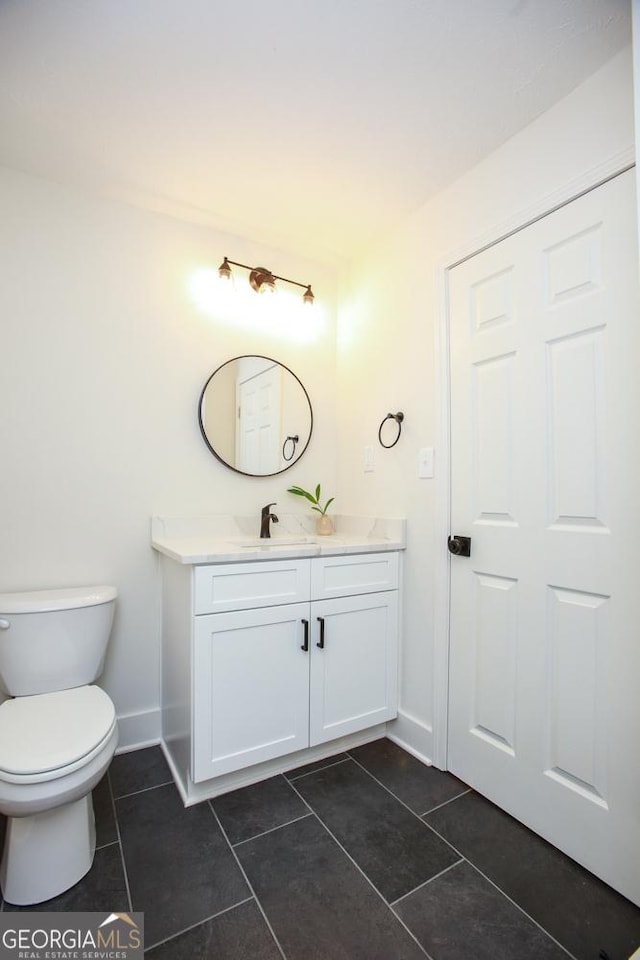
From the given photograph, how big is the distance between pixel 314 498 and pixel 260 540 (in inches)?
16.7

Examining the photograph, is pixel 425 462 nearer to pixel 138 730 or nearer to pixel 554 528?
pixel 554 528

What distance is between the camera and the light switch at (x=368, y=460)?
227 centimetres

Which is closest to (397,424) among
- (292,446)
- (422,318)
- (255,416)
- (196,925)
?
(422,318)

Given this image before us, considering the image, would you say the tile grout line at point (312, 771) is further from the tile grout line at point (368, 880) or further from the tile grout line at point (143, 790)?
the tile grout line at point (143, 790)

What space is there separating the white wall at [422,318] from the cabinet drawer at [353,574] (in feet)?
0.31

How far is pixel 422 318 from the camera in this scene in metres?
1.97

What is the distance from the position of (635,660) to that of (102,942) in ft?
5.05

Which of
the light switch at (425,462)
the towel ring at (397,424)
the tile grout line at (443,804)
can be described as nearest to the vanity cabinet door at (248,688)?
the tile grout line at (443,804)

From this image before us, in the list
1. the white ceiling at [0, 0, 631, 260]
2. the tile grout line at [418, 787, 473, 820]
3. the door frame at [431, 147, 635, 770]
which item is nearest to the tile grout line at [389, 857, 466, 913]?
the tile grout line at [418, 787, 473, 820]

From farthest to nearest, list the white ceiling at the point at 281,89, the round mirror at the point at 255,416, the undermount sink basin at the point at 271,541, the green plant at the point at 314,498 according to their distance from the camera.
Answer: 1. the green plant at the point at 314,498
2. the round mirror at the point at 255,416
3. the undermount sink basin at the point at 271,541
4. the white ceiling at the point at 281,89

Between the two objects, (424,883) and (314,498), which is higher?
(314,498)

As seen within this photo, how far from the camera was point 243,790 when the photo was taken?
5.54ft

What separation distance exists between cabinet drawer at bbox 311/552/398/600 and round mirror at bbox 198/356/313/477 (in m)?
0.67

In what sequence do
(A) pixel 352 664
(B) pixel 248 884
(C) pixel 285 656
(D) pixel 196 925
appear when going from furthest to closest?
(A) pixel 352 664 < (C) pixel 285 656 < (B) pixel 248 884 < (D) pixel 196 925
